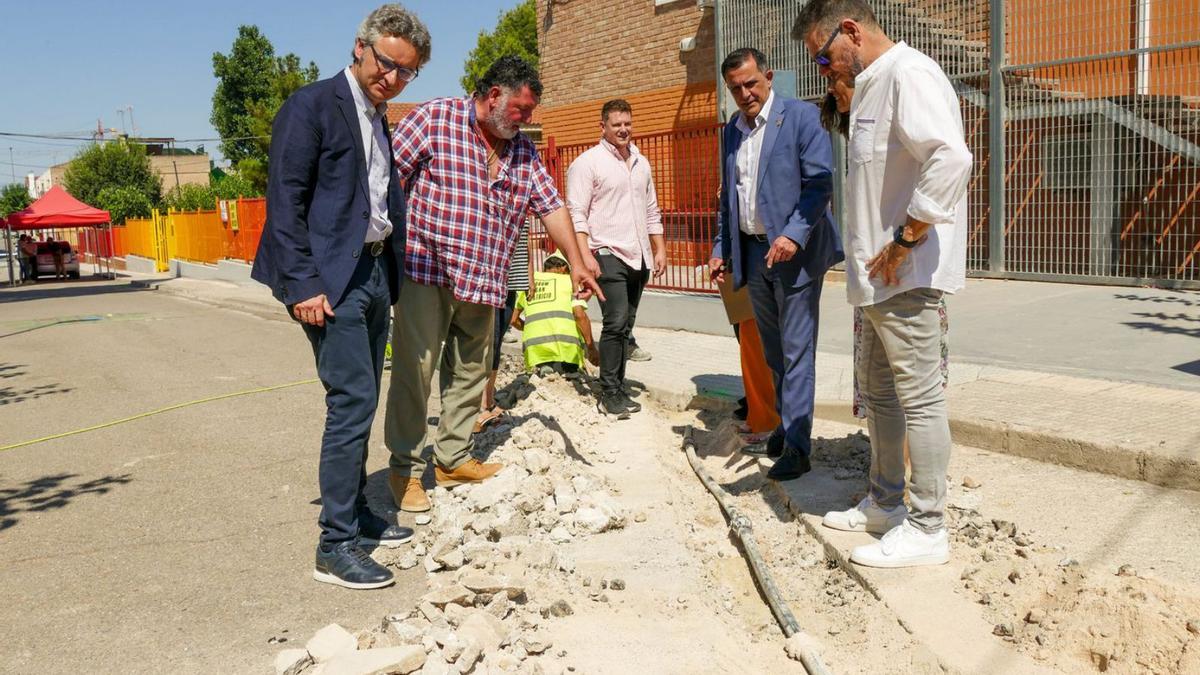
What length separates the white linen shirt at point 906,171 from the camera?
3.68m

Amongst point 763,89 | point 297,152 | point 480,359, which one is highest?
point 763,89

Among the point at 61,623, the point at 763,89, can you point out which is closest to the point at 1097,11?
the point at 763,89

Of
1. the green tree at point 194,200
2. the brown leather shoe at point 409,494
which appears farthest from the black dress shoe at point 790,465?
the green tree at point 194,200

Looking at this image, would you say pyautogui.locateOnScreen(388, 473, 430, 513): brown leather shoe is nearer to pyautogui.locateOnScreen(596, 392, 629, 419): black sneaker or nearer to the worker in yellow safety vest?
pyautogui.locateOnScreen(596, 392, 629, 419): black sneaker

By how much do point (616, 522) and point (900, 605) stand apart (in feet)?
5.07

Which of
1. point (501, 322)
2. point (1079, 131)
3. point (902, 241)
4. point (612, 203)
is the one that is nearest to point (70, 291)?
point (612, 203)

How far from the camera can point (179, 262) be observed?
31.3m

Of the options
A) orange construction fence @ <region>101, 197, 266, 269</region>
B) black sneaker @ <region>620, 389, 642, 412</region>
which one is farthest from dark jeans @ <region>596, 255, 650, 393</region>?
orange construction fence @ <region>101, 197, 266, 269</region>

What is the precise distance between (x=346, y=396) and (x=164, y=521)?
1674mm

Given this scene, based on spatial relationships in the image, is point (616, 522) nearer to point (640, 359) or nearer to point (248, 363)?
point (640, 359)

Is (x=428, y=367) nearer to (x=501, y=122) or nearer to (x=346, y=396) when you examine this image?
(x=346, y=396)

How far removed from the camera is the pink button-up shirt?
7574 mm

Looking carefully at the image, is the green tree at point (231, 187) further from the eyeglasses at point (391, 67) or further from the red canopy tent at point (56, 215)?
the eyeglasses at point (391, 67)

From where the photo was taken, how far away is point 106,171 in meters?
70.6
